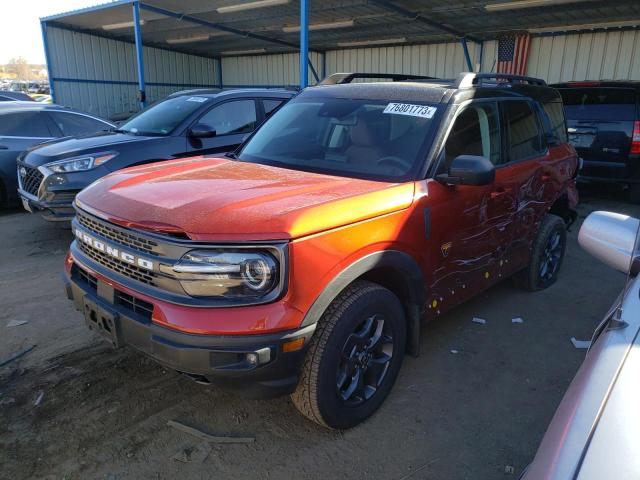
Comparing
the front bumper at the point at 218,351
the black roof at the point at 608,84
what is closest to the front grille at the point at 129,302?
the front bumper at the point at 218,351

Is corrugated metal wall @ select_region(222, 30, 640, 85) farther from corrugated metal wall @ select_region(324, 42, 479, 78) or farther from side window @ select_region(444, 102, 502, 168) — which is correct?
side window @ select_region(444, 102, 502, 168)

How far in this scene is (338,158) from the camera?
10.7 feet

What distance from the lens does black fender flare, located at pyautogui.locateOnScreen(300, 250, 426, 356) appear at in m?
2.33

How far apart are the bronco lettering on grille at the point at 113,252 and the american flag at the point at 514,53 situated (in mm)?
13773

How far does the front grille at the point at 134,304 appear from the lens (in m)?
2.35

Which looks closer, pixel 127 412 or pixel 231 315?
pixel 231 315

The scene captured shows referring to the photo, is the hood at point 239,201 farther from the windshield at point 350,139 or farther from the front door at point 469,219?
the front door at point 469,219

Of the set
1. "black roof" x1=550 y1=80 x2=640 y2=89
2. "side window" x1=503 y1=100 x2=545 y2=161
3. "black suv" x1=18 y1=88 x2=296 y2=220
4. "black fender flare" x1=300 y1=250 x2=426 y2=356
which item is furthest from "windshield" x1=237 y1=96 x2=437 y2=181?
"black roof" x1=550 y1=80 x2=640 y2=89

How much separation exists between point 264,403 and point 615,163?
7.19m

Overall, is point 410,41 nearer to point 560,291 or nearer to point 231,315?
point 560,291

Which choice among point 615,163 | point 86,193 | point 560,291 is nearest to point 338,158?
point 86,193

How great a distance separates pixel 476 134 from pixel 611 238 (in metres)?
1.71

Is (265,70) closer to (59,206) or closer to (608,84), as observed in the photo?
(608,84)

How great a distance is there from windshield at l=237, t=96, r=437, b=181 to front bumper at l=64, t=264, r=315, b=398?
4.13 feet
